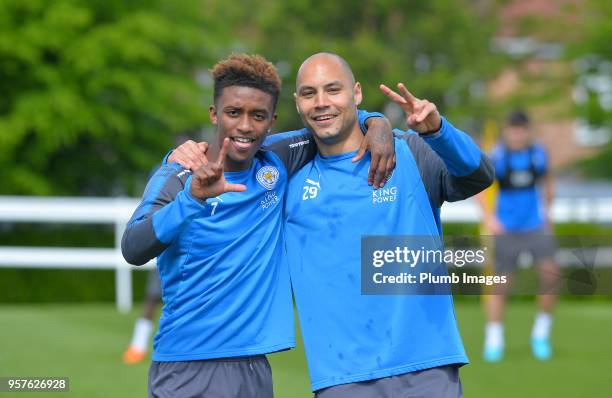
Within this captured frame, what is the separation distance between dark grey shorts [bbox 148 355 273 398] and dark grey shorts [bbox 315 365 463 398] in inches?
14.2

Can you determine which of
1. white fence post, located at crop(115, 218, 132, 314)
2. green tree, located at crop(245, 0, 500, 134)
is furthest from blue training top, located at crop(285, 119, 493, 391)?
green tree, located at crop(245, 0, 500, 134)

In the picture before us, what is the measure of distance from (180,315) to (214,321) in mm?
170

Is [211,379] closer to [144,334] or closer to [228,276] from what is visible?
[228,276]

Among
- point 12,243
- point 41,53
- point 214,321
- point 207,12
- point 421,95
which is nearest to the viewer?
point 214,321

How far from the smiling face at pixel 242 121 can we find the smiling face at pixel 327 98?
0.18 m

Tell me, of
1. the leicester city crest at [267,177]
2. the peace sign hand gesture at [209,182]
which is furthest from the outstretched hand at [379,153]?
the peace sign hand gesture at [209,182]

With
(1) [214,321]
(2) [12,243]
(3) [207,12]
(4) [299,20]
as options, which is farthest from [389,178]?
(4) [299,20]

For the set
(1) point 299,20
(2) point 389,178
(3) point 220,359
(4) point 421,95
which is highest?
(1) point 299,20

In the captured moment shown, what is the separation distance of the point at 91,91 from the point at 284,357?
9854 mm

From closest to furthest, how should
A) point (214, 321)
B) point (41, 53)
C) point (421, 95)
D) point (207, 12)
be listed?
point (214, 321)
point (41, 53)
point (207, 12)
point (421, 95)

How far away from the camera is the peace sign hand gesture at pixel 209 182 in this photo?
4.33 meters

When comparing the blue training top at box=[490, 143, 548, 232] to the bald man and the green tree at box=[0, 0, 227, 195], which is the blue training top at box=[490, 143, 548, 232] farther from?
the green tree at box=[0, 0, 227, 195]

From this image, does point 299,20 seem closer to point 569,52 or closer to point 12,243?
point 569,52

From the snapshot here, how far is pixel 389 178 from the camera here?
4781 mm
